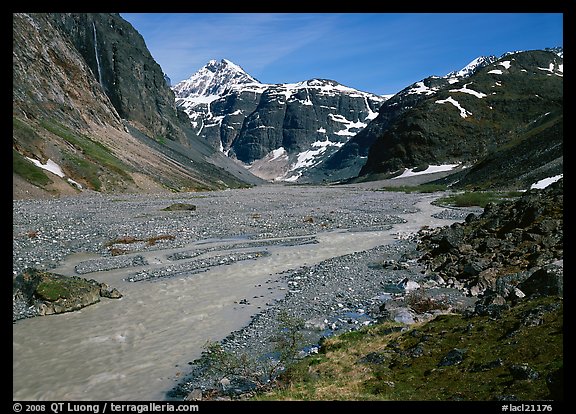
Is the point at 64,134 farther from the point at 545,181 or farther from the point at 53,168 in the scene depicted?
the point at 545,181

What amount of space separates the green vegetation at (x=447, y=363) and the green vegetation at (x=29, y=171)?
7635cm

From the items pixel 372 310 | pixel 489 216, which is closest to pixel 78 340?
pixel 372 310

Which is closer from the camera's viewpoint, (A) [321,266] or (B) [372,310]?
(B) [372,310]

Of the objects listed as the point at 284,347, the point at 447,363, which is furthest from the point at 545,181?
the point at 284,347

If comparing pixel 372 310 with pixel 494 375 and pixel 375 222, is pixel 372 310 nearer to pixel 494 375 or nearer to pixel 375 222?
pixel 494 375

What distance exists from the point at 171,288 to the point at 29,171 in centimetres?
6792

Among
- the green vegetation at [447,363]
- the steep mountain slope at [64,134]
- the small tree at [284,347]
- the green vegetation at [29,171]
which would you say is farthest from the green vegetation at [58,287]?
the green vegetation at [29,171]

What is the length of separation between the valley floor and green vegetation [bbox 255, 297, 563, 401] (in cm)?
315

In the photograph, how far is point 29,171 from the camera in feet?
247

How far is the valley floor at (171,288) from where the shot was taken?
43.5 feet

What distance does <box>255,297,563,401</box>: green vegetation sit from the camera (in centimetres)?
930

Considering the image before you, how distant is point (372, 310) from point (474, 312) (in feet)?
15.3

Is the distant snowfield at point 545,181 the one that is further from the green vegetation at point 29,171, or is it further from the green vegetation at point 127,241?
the green vegetation at point 29,171

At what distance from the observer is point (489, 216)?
104 ft
